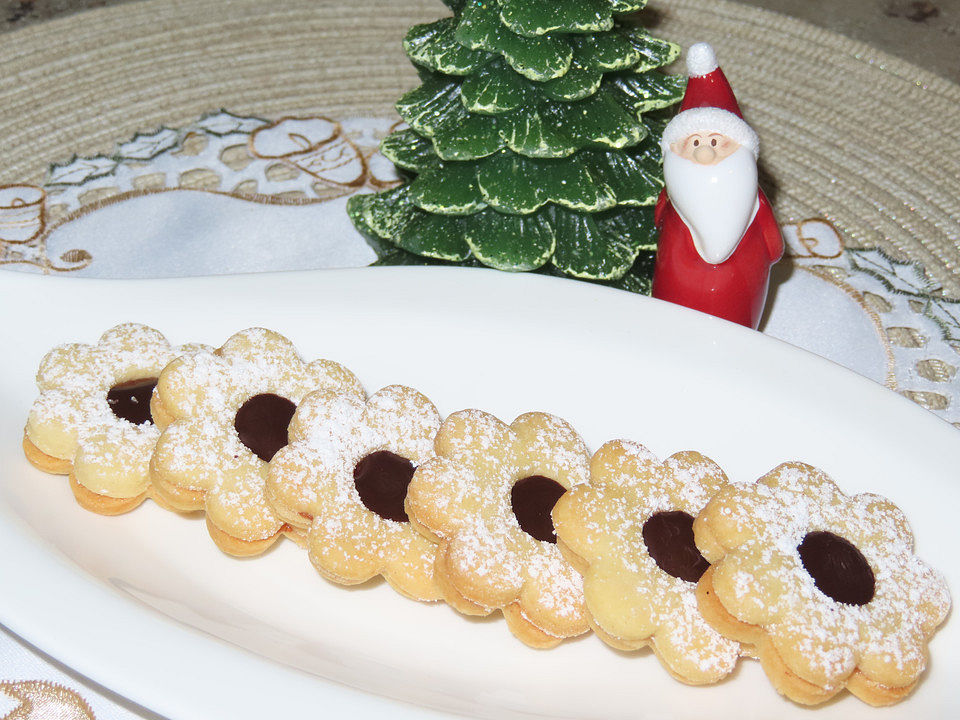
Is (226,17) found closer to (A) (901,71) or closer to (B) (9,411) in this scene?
(B) (9,411)

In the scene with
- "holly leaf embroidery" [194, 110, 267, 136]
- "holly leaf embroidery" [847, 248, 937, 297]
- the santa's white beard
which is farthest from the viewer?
"holly leaf embroidery" [194, 110, 267, 136]

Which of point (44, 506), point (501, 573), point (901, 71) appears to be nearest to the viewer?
point (501, 573)

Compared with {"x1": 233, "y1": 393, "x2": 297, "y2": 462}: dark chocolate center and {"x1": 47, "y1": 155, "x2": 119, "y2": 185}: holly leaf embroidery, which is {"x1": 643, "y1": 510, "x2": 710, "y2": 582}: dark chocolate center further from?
{"x1": 47, "y1": 155, "x2": 119, "y2": 185}: holly leaf embroidery

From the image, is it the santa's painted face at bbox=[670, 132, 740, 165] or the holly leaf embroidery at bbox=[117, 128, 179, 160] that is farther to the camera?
the holly leaf embroidery at bbox=[117, 128, 179, 160]

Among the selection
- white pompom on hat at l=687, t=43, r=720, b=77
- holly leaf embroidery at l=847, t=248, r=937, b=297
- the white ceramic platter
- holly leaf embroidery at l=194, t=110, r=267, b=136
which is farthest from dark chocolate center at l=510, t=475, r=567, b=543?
holly leaf embroidery at l=194, t=110, r=267, b=136

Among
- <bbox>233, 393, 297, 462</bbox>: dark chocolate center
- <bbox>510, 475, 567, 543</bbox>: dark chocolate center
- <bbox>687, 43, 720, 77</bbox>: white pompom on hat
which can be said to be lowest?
<bbox>510, 475, 567, 543</bbox>: dark chocolate center

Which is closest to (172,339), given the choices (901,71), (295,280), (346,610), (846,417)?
(295,280)

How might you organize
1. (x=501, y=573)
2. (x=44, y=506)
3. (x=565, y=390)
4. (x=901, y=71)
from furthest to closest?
1. (x=901, y=71)
2. (x=565, y=390)
3. (x=44, y=506)
4. (x=501, y=573)
